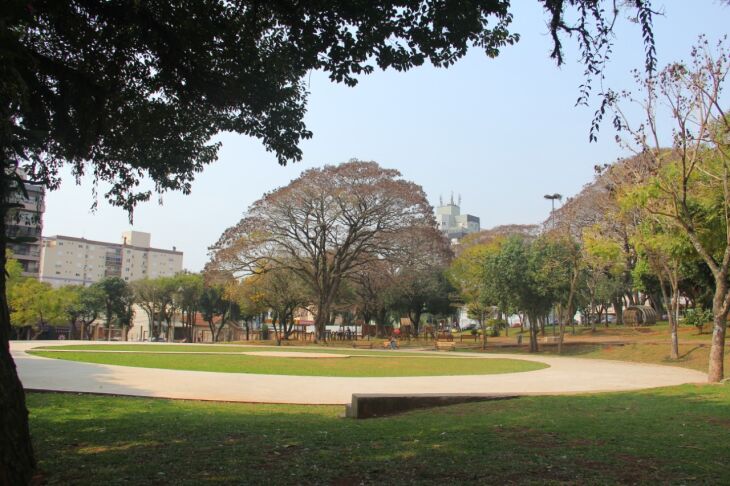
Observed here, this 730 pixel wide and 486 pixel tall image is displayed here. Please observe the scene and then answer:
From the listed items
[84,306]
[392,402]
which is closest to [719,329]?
[392,402]

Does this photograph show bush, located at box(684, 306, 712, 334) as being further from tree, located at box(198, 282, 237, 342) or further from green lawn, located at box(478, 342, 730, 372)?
tree, located at box(198, 282, 237, 342)

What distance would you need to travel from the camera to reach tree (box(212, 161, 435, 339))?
4028 centimetres

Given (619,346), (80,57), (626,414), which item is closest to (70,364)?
(80,57)

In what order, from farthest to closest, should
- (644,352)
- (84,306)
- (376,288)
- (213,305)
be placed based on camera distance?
(213,305) < (84,306) < (376,288) < (644,352)

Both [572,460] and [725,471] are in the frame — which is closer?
[725,471]

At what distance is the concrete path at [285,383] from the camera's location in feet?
41.4

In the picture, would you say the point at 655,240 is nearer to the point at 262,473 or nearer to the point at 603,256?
the point at 603,256

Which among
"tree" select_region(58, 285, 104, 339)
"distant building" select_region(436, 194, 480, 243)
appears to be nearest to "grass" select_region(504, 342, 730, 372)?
"tree" select_region(58, 285, 104, 339)

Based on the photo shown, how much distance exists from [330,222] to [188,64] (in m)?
33.8

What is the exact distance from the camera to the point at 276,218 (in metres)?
41.7

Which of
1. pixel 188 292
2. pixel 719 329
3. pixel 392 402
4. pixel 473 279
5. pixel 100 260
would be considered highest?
pixel 100 260

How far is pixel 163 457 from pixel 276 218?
3660cm

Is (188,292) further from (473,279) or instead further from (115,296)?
(473,279)

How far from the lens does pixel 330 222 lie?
41.9m
